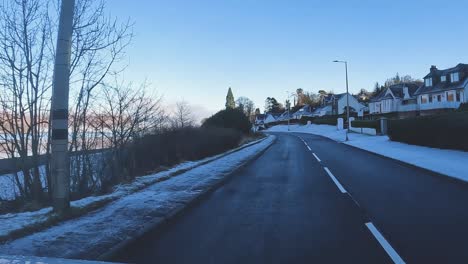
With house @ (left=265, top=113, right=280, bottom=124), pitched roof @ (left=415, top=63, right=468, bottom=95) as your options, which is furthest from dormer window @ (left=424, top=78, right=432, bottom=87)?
house @ (left=265, top=113, right=280, bottom=124)

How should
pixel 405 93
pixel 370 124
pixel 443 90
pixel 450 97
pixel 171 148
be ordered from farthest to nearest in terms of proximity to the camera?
1. pixel 405 93
2. pixel 443 90
3. pixel 450 97
4. pixel 370 124
5. pixel 171 148

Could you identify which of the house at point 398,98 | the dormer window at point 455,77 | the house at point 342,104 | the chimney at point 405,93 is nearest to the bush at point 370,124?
the dormer window at point 455,77

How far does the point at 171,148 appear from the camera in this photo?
21875mm

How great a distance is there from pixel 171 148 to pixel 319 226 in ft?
49.3

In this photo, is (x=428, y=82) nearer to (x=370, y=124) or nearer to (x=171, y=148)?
(x=370, y=124)

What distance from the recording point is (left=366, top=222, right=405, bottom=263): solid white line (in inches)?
223

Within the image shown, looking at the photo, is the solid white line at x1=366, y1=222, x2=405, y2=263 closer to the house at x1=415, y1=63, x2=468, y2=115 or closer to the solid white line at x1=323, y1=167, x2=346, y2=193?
the solid white line at x1=323, y1=167, x2=346, y2=193

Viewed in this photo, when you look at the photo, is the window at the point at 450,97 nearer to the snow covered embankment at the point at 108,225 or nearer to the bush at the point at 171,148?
the bush at the point at 171,148

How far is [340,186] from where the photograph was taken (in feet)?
A: 41.8

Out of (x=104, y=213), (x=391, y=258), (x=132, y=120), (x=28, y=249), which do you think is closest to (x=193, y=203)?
(x=104, y=213)

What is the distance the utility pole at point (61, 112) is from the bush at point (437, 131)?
1805 cm

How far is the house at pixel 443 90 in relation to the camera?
209 ft

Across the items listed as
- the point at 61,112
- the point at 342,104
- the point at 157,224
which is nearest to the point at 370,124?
the point at 157,224

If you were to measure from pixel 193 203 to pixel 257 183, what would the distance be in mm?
3999
